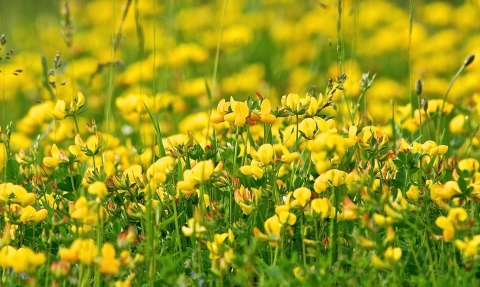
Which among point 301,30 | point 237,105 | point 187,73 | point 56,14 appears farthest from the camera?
point 56,14

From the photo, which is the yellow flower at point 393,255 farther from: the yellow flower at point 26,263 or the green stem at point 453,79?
the green stem at point 453,79

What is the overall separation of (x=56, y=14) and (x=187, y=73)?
4.36 meters

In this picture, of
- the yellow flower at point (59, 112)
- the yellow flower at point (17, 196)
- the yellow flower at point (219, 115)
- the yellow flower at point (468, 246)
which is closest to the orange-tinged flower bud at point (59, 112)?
the yellow flower at point (59, 112)

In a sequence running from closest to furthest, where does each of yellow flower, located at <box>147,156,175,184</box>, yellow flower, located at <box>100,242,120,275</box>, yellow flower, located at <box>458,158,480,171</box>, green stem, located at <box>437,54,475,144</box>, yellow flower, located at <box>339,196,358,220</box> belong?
yellow flower, located at <box>100,242,120,275</box>, yellow flower, located at <box>339,196,358,220</box>, yellow flower, located at <box>458,158,480,171</box>, yellow flower, located at <box>147,156,175,184</box>, green stem, located at <box>437,54,475,144</box>

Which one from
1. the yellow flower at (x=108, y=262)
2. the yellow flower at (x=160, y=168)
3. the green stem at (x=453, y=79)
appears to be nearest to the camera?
the yellow flower at (x=108, y=262)

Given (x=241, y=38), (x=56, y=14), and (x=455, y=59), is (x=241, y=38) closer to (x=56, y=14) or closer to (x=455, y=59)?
(x=455, y=59)

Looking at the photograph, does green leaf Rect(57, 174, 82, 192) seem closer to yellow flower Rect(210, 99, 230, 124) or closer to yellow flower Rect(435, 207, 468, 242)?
yellow flower Rect(210, 99, 230, 124)

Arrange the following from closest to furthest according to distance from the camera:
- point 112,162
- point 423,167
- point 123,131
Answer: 1. point 423,167
2. point 112,162
3. point 123,131

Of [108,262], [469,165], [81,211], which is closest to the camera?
[108,262]

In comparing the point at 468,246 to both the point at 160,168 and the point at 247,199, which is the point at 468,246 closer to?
the point at 247,199

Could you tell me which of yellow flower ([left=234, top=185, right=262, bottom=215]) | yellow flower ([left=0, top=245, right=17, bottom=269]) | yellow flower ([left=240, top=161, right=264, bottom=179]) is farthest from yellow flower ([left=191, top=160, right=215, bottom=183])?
yellow flower ([left=0, top=245, right=17, bottom=269])

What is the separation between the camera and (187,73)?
16.7ft

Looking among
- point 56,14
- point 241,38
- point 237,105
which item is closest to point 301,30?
point 241,38

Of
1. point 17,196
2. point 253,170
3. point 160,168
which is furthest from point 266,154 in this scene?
point 17,196
